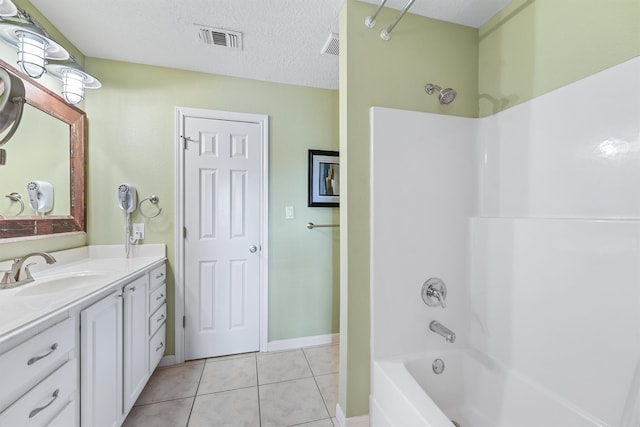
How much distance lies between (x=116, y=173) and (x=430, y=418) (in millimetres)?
2508

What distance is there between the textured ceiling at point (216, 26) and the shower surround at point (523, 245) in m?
0.66

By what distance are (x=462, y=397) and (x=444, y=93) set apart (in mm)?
1749

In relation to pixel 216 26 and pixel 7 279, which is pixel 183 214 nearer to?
pixel 7 279

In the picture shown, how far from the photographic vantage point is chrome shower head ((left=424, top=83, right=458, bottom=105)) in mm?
1406

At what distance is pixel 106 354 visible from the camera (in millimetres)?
1224

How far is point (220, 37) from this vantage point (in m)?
1.71

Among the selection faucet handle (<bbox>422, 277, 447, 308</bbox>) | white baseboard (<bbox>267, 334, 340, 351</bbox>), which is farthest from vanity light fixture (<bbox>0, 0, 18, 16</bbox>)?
white baseboard (<bbox>267, 334, 340, 351</bbox>)

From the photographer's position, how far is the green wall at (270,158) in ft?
6.41

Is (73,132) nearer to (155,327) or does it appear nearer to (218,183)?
(218,183)

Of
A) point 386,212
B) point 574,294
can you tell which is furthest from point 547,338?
point 386,212

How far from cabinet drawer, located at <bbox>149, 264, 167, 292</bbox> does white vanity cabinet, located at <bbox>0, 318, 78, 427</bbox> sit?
2.46ft

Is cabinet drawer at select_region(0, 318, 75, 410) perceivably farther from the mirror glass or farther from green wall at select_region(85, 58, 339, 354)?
green wall at select_region(85, 58, 339, 354)

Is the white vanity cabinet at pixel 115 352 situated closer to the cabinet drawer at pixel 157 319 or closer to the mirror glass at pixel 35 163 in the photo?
the cabinet drawer at pixel 157 319

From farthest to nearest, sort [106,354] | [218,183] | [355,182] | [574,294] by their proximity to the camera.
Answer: [218,183] < [355,182] < [106,354] < [574,294]
